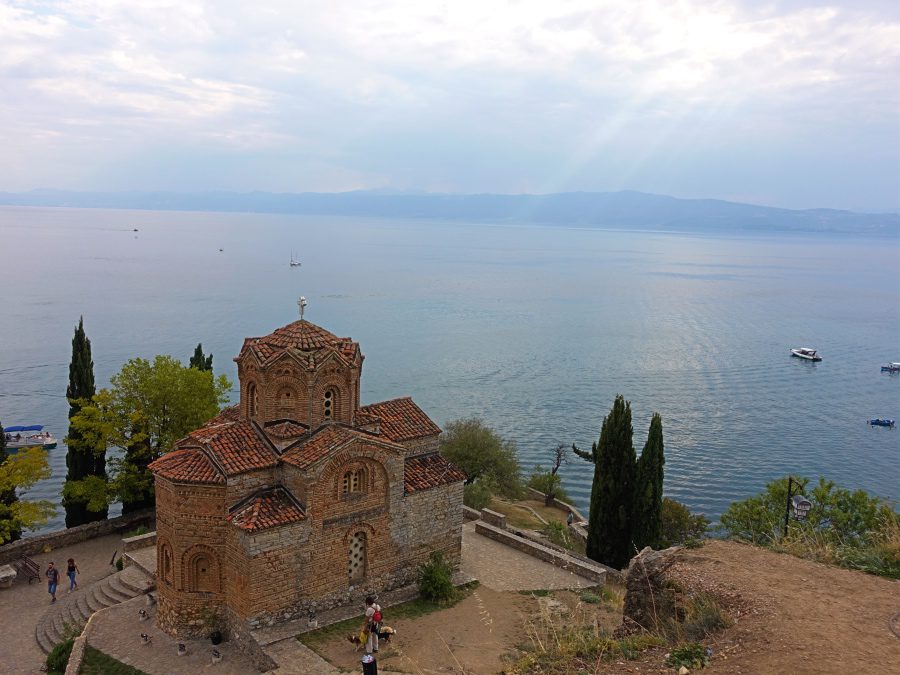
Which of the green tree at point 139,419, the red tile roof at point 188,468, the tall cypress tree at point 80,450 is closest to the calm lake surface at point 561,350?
the tall cypress tree at point 80,450

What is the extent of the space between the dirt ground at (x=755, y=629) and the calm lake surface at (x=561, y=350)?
29.9 m

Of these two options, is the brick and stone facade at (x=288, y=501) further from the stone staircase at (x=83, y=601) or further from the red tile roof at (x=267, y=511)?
the stone staircase at (x=83, y=601)

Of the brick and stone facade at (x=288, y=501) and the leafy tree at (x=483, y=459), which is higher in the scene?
the brick and stone facade at (x=288, y=501)

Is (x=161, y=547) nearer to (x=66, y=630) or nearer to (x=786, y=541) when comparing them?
(x=66, y=630)

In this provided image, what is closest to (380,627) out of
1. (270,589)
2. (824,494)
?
(270,589)

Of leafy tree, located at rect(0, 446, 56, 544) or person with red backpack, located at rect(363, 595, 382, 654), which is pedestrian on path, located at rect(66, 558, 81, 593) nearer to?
leafy tree, located at rect(0, 446, 56, 544)

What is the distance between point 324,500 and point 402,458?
280 cm

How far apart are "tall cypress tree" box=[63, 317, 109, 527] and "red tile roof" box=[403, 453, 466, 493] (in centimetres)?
1539

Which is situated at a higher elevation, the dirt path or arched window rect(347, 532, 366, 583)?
the dirt path

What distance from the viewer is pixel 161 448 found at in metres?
30.2

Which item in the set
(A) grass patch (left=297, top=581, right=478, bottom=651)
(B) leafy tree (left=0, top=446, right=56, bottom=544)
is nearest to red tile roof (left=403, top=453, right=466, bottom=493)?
(A) grass patch (left=297, top=581, right=478, bottom=651)

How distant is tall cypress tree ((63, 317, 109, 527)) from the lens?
1188 inches

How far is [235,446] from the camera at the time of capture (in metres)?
20.3

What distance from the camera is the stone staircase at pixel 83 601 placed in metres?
21.6
